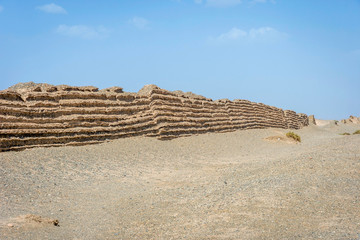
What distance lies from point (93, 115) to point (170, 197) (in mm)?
8044

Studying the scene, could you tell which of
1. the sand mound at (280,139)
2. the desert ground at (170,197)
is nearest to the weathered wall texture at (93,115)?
the desert ground at (170,197)

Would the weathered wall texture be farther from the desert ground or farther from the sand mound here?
the sand mound

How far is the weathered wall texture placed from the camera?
13.4 metres

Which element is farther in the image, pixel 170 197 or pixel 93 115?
pixel 93 115

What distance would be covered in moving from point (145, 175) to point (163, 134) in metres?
5.99

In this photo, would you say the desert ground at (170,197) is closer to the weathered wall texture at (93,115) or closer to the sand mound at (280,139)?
the weathered wall texture at (93,115)

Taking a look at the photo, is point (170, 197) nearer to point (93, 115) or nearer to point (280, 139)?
point (93, 115)

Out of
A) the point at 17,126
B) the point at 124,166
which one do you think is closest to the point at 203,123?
the point at 124,166

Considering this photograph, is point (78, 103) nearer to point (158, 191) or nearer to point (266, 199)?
point (158, 191)

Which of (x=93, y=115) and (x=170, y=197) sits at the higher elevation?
(x=93, y=115)

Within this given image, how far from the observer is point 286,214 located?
6.35 meters

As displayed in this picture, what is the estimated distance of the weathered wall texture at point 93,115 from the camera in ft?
43.9

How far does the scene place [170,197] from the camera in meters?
8.14

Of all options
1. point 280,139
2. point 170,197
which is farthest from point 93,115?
point 280,139
